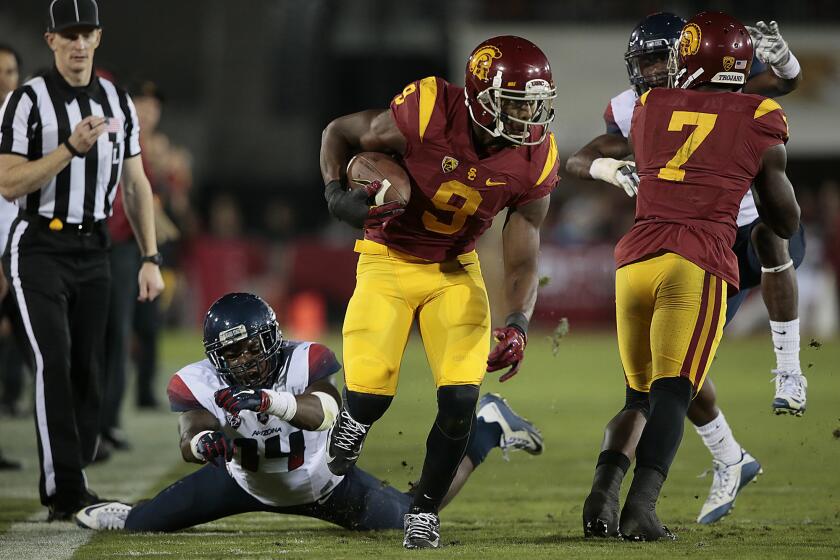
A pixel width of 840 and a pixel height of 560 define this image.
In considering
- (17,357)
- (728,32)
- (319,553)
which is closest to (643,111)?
(728,32)

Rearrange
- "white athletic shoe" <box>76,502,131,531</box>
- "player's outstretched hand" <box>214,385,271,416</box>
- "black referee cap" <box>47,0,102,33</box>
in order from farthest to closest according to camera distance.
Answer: "black referee cap" <box>47,0,102,33</box>, "white athletic shoe" <box>76,502,131,531</box>, "player's outstretched hand" <box>214,385,271,416</box>

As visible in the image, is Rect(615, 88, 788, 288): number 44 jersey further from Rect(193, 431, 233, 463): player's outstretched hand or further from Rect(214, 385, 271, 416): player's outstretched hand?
Rect(193, 431, 233, 463): player's outstretched hand

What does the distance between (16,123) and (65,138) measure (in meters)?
0.18

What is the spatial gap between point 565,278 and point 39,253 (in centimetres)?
1033

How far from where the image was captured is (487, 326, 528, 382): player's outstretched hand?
395 centimetres

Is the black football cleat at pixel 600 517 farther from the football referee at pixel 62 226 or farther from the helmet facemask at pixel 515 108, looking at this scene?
the football referee at pixel 62 226

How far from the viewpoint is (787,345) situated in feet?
15.3

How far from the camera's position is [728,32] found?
4.05m

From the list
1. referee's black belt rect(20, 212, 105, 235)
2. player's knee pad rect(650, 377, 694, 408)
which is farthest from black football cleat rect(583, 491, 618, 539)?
Result: referee's black belt rect(20, 212, 105, 235)

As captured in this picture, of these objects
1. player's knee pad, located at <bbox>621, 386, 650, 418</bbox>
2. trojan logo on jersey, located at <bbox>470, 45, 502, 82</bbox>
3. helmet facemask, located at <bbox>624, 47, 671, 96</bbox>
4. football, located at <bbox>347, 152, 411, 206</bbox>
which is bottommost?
player's knee pad, located at <bbox>621, 386, 650, 418</bbox>

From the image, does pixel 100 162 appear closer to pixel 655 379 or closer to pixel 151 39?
pixel 655 379

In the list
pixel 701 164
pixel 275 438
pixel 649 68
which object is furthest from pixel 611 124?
pixel 275 438

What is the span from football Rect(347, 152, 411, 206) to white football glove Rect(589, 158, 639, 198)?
733 mm

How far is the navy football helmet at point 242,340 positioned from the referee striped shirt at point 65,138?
1.06 meters
